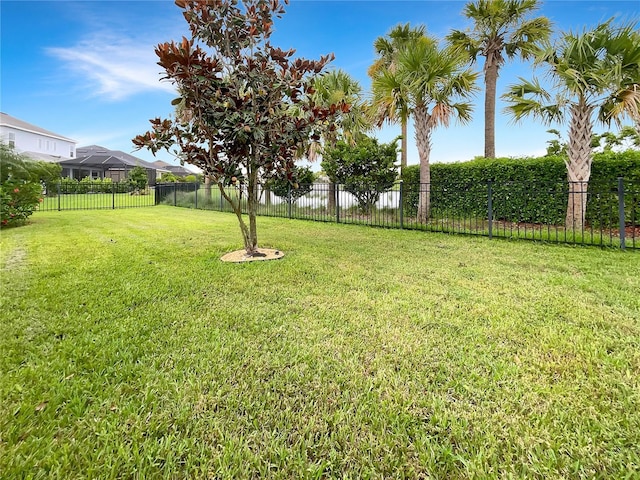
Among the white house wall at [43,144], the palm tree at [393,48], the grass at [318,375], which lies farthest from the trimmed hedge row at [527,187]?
the white house wall at [43,144]

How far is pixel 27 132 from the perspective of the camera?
91.0 feet

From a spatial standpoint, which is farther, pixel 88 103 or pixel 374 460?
pixel 88 103

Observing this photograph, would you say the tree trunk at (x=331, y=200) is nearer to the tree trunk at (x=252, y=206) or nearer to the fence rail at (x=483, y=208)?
the fence rail at (x=483, y=208)

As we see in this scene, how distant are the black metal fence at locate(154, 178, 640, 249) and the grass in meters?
2.64

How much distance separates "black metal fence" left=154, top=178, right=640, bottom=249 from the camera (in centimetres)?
627

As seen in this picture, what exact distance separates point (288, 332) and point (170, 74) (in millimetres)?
3520

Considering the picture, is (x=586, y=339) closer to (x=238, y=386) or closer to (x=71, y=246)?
(x=238, y=386)

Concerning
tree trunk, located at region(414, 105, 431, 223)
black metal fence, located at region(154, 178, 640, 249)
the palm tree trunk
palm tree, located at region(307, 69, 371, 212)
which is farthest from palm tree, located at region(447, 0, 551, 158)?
palm tree, located at region(307, 69, 371, 212)

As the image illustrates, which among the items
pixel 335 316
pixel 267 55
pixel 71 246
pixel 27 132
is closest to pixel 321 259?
pixel 335 316

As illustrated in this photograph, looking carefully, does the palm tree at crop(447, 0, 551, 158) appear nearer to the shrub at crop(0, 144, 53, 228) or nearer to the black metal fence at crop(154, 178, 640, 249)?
the black metal fence at crop(154, 178, 640, 249)

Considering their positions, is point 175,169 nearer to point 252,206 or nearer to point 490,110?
point 490,110

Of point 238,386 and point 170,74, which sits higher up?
point 170,74

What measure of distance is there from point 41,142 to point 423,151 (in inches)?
1476

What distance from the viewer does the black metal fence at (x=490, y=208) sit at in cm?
627
